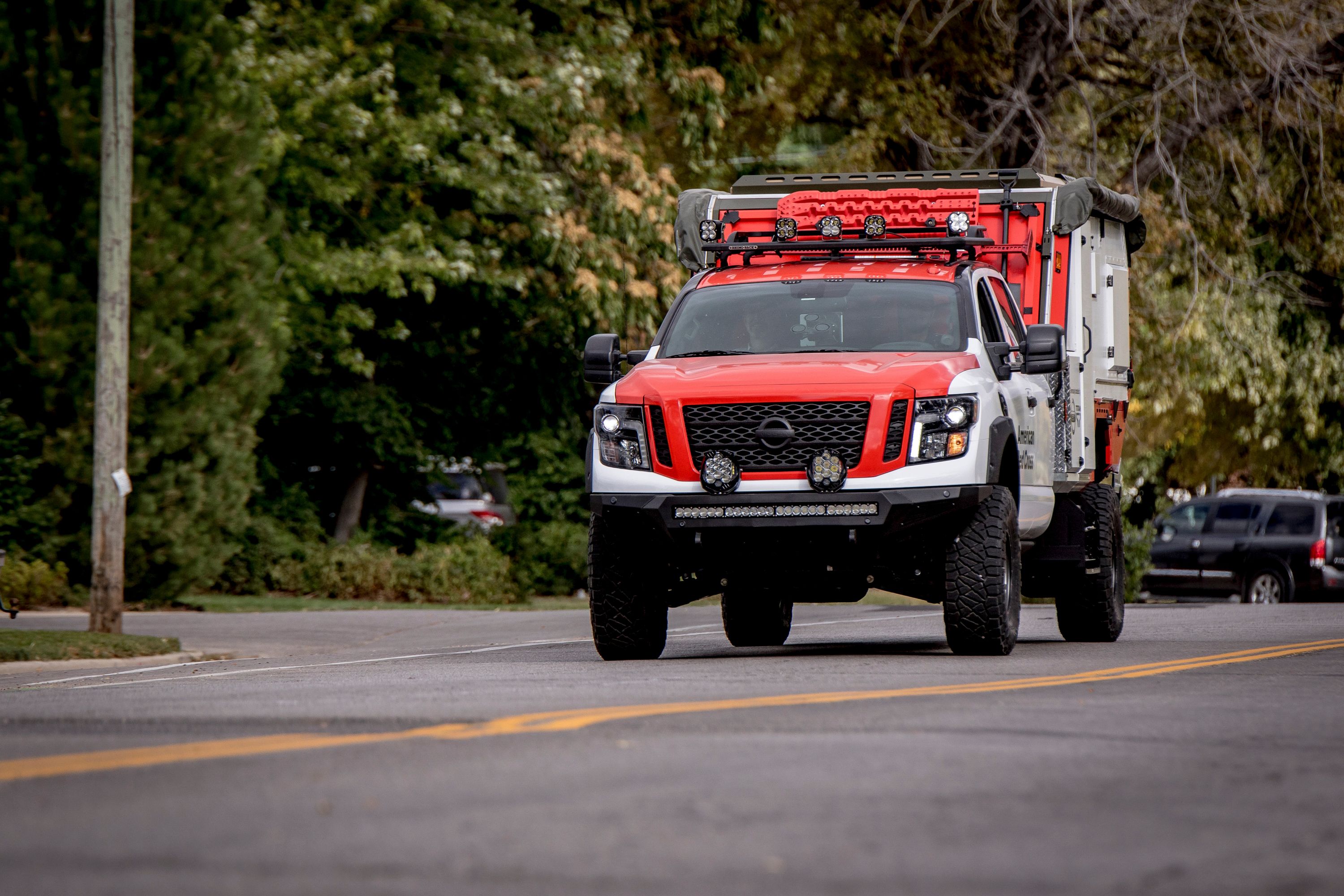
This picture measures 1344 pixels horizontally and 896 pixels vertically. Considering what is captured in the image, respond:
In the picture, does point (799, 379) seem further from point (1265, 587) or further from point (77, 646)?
point (1265, 587)

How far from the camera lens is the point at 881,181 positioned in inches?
623

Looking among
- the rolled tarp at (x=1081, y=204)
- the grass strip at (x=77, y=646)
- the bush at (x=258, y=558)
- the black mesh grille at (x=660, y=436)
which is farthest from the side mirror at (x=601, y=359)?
the bush at (x=258, y=558)

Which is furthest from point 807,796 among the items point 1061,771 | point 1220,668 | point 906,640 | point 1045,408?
point 906,640

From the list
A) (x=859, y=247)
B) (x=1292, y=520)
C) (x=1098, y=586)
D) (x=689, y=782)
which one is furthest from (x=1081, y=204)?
(x=1292, y=520)

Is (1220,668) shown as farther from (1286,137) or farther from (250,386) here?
(1286,137)

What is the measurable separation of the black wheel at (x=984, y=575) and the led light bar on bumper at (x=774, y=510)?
0.72m

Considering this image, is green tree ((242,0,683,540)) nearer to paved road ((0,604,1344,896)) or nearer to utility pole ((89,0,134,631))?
utility pole ((89,0,134,631))

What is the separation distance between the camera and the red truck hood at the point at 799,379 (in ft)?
39.7

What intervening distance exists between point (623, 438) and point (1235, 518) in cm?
1790

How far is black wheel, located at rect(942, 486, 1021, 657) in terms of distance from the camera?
1232 cm

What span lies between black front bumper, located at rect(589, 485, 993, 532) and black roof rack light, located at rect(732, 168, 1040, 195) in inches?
151

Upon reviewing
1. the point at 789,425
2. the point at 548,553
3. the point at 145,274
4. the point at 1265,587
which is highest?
the point at 145,274

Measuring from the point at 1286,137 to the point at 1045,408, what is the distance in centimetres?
1483

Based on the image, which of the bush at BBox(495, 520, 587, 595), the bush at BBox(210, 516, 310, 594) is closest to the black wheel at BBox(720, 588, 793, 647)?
the bush at BBox(210, 516, 310, 594)
